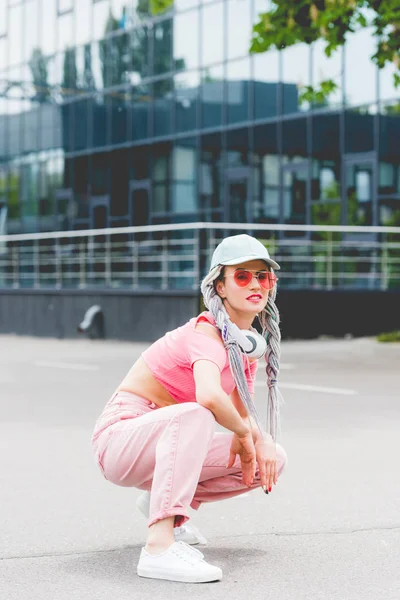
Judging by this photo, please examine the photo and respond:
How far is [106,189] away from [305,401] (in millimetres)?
22167

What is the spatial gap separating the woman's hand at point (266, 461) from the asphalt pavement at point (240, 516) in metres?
0.32

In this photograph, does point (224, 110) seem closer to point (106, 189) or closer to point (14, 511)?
point (106, 189)

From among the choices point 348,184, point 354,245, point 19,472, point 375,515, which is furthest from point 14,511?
point 348,184

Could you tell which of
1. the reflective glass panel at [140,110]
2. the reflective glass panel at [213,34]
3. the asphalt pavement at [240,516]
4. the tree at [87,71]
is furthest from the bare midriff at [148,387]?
the tree at [87,71]

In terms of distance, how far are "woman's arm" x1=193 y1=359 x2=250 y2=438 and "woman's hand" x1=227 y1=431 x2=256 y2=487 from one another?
0.07 meters

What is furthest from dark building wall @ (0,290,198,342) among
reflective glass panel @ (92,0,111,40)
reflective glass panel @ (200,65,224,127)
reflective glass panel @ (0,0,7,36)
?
reflective glass panel @ (0,0,7,36)

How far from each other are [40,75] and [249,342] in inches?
1275

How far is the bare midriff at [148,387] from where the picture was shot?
15.7 feet

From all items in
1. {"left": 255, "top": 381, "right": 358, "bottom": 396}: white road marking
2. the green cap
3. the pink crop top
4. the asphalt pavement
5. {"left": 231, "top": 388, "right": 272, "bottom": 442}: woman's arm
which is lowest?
{"left": 255, "top": 381, "right": 358, "bottom": 396}: white road marking

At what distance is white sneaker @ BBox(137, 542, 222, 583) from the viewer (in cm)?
439

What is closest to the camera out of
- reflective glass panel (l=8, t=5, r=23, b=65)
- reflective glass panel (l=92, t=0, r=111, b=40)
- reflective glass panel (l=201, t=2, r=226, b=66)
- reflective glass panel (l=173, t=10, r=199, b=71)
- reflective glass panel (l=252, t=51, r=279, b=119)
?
reflective glass panel (l=252, t=51, r=279, b=119)

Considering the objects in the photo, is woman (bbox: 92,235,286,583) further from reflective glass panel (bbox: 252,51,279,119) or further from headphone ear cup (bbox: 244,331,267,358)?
reflective glass panel (bbox: 252,51,279,119)

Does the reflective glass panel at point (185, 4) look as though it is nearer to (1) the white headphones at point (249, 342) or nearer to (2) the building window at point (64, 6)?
(2) the building window at point (64, 6)

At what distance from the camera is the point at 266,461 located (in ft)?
15.2
